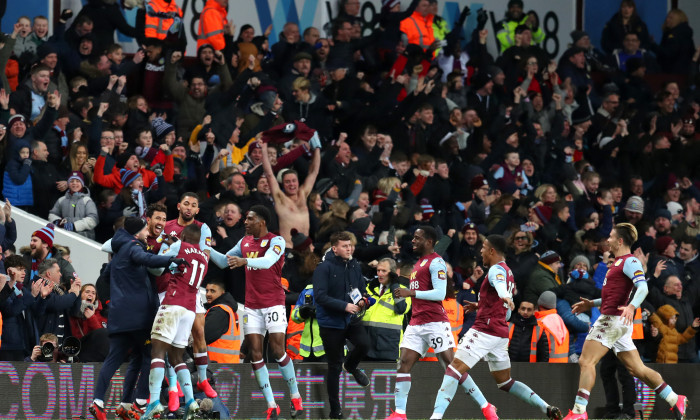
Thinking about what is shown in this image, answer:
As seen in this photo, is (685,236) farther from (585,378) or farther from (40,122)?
(40,122)

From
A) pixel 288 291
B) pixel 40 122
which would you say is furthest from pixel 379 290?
pixel 40 122

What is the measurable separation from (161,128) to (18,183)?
226cm

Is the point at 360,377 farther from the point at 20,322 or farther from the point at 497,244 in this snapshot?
the point at 20,322

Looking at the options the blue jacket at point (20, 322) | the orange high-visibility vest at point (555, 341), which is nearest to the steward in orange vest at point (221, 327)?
the blue jacket at point (20, 322)

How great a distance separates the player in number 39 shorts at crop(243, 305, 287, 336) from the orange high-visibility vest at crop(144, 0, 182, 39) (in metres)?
7.85

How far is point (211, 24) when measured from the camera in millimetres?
20516

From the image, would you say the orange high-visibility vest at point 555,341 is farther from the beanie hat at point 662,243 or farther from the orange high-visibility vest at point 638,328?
the beanie hat at point 662,243

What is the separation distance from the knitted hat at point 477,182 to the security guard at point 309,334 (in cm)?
548

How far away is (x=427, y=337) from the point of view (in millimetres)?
12875

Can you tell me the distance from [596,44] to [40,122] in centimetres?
1349

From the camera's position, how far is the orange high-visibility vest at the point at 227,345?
13.9 meters

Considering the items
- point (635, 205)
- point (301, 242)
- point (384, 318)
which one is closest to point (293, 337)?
point (384, 318)

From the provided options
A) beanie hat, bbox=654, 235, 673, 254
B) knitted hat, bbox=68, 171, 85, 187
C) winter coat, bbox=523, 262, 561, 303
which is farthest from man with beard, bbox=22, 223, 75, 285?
beanie hat, bbox=654, 235, 673, 254

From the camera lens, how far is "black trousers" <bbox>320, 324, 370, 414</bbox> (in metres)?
13.7
